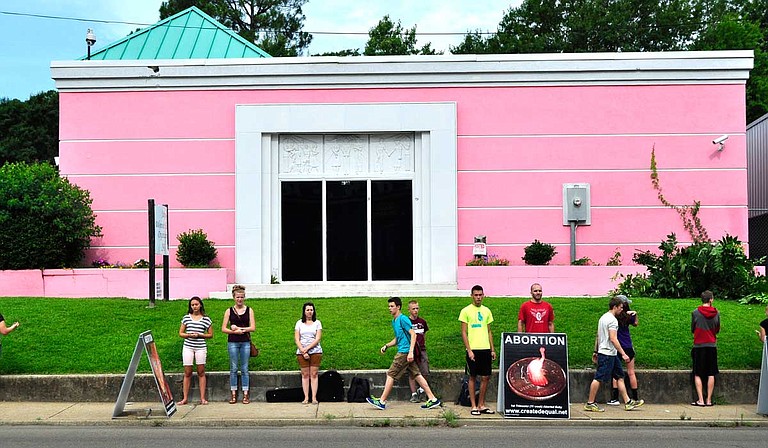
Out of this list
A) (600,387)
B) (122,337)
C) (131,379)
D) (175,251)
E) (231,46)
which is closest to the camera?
(131,379)

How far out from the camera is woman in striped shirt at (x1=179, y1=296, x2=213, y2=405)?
12.6 metres

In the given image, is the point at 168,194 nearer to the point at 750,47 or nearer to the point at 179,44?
the point at 179,44

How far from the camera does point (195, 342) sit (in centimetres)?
1262

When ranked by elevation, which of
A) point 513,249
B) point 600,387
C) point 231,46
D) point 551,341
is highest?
point 231,46

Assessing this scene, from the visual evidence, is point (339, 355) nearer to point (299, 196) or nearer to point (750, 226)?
point (299, 196)

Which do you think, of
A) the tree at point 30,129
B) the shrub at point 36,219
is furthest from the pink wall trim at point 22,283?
the tree at point 30,129

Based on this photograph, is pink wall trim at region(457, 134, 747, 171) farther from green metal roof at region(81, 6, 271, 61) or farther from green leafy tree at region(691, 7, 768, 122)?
green leafy tree at region(691, 7, 768, 122)

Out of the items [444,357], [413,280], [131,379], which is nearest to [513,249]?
[413,280]

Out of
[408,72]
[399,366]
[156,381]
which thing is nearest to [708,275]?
[408,72]

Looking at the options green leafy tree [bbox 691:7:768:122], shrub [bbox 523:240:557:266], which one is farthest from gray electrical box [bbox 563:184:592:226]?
green leafy tree [bbox 691:7:768:122]

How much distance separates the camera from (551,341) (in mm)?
12352

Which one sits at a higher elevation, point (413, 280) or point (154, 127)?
point (154, 127)

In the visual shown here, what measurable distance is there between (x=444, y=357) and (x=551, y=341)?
2.10 m

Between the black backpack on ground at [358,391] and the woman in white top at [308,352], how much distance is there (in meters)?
0.57
